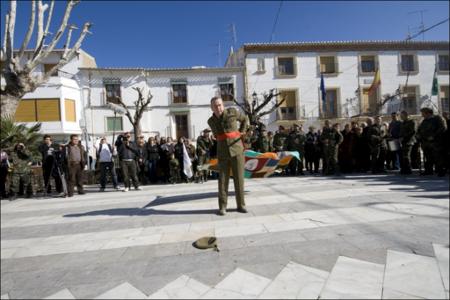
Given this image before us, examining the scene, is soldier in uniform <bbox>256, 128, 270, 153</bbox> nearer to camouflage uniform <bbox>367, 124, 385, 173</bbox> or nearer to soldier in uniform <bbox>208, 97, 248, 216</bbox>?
camouflage uniform <bbox>367, 124, 385, 173</bbox>

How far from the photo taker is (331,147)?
8.61 metres

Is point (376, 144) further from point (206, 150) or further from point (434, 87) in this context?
point (434, 87)

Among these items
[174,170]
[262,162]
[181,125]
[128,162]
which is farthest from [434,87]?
[181,125]

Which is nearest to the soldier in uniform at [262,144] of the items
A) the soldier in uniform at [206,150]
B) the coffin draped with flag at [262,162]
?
the soldier in uniform at [206,150]

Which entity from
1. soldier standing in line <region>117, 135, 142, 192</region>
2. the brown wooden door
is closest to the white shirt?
soldier standing in line <region>117, 135, 142, 192</region>

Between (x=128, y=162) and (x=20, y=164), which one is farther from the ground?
(x=20, y=164)

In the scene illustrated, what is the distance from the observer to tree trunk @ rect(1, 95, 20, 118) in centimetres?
168

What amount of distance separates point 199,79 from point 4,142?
2741 cm

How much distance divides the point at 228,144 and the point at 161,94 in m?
24.7

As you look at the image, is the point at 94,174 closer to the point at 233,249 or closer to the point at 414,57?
the point at 233,249

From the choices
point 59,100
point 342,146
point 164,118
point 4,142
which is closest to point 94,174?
point 342,146

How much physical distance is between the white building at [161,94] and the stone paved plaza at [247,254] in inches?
967

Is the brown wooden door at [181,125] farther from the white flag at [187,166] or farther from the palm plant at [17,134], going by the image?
the palm plant at [17,134]

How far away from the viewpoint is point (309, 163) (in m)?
9.92
